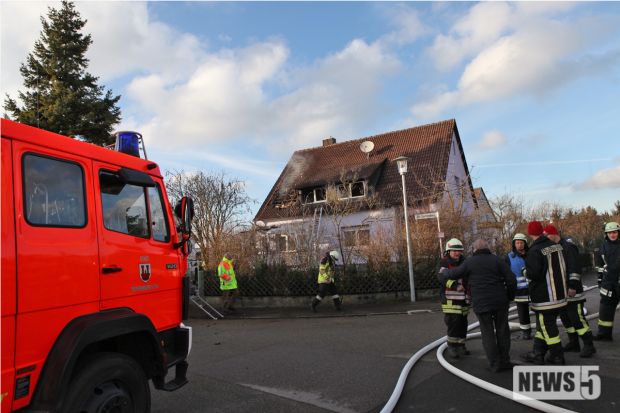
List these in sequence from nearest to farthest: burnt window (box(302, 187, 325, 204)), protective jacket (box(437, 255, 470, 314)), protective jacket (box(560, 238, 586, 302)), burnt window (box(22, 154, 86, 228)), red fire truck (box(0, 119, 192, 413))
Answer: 1. red fire truck (box(0, 119, 192, 413))
2. burnt window (box(22, 154, 86, 228))
3. protective jacket (box(560, 238, 586, 302))
4. protective jacket (box(437, 255, 470, 314))
5. burnt window (box(302, 187, 325, 204))

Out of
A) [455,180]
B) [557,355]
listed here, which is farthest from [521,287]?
[455,180]

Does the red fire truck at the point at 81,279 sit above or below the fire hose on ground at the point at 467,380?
above

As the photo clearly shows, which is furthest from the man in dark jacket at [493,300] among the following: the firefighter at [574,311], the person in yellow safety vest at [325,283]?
the person in yellow safety vest at [325,283]

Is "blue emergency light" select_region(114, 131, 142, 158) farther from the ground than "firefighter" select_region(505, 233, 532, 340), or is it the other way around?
"blue emergency light" select_region(114, 131, 142, 158)

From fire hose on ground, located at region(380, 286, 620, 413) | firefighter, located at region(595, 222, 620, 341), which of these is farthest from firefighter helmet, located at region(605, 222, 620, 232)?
fire hose on ground, located at region(380, 286, 620, 413)

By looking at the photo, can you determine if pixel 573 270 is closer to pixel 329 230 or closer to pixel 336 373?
pixel 336 373

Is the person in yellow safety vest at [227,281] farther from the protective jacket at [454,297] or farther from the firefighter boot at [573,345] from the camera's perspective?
the firefighter boot at [573,345]

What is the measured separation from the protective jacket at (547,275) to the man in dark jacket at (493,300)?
0.37m

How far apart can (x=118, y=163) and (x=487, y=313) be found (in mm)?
4719

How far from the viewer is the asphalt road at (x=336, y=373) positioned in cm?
464

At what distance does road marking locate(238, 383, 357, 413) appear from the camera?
4.58 m

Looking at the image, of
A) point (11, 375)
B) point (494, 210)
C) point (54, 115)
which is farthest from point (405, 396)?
point (494, 210)

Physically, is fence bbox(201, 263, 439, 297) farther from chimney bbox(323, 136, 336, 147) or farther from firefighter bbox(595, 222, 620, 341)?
chimney bbox(323, 136, 336, 147)

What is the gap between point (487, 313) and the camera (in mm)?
5773
